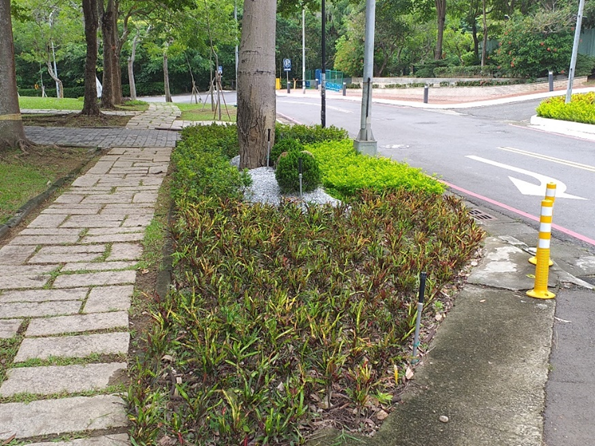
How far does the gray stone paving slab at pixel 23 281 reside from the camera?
4641mm

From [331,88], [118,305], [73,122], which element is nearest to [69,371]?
[118,305]

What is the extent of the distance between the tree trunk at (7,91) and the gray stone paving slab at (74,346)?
25.6 ft

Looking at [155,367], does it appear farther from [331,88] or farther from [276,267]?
[331,88]

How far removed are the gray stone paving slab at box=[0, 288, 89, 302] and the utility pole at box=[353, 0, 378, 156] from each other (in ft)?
20.5

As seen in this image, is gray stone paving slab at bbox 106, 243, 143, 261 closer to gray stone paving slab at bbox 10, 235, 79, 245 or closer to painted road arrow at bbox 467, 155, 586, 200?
gray stone paving slab at bbox 10, 235, 79, 245

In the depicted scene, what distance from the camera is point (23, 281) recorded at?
4742mm

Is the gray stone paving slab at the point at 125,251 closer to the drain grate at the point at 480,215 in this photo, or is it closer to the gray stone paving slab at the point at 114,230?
the gray stone paving slab at the point at 114,230

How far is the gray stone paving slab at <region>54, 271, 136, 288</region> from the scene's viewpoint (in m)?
4.70

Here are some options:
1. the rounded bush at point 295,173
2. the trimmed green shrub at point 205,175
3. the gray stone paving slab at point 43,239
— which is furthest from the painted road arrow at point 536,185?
the gray stone paving slab at point 43,239

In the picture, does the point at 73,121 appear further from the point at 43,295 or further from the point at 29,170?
the point at 43,295

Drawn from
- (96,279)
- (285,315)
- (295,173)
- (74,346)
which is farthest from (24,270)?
(295,173)

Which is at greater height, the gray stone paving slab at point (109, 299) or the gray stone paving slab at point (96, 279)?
the gray stone paving slab at point (96, 279)

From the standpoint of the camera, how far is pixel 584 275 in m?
5.19

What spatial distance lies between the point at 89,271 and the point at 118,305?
0.86 metres
